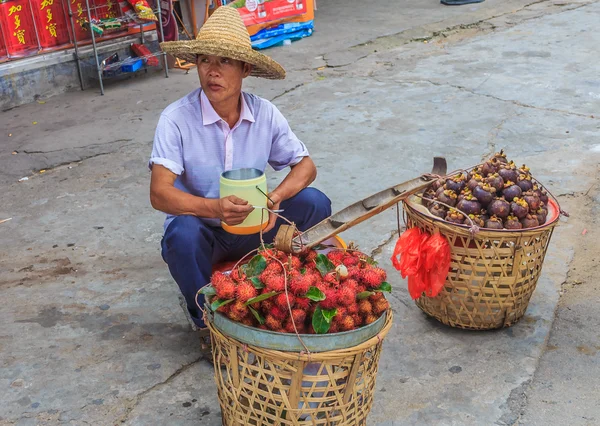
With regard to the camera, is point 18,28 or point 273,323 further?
point 18,28

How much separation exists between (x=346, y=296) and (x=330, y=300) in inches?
2.1

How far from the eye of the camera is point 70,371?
271 centimetres

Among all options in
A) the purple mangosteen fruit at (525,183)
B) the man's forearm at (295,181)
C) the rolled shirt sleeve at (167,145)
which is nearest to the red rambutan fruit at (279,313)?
the man's forearm at (295,181)

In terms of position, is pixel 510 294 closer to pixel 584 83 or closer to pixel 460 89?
pixel 460 89

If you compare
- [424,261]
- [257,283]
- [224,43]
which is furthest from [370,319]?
[224,43]

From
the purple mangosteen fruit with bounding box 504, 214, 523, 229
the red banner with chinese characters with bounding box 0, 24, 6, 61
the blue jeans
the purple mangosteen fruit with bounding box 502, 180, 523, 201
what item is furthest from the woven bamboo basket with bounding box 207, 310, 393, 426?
the red banner with chinese characters with bounding box 0, 24, 6, 61

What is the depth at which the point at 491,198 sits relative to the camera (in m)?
2.73

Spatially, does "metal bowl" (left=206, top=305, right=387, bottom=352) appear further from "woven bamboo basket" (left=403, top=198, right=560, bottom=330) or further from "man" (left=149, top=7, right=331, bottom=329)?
"woven bamboo basket" (left=403, top=198, right=560, bottom=330)

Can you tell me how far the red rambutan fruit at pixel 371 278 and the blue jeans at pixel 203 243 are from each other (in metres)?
0.75

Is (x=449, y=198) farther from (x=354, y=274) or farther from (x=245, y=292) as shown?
(x=245, y=292)

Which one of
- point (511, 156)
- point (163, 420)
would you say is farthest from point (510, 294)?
point (511, 156)

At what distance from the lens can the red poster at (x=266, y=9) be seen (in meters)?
7.54

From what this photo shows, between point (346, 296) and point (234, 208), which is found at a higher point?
point (234, 208)

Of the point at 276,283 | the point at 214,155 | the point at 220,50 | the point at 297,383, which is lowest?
the point at 297,383
